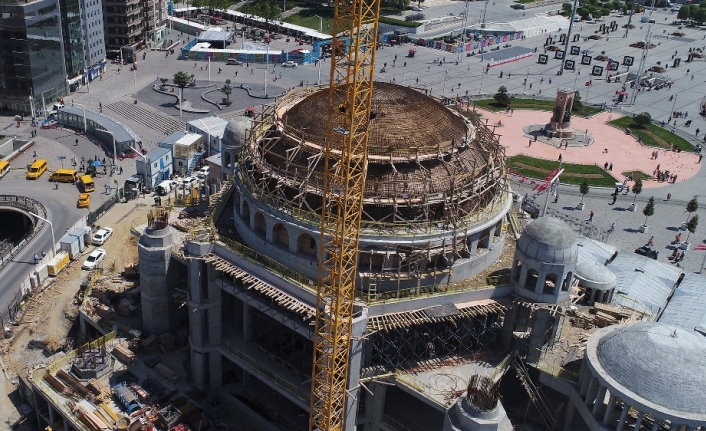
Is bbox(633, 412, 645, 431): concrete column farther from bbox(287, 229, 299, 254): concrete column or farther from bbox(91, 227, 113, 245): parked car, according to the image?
bbox(91, 227, 113, 245): parked car

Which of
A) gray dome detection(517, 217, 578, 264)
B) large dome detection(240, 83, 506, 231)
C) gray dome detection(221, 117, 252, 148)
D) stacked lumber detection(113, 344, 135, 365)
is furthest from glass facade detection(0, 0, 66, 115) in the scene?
gray dome detection(517, 217, 578, 264)

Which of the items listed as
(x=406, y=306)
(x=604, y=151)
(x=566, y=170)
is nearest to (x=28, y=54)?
(x=566, y=170)

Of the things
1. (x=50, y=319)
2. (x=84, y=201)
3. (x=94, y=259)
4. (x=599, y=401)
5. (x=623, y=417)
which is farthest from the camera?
(x=84, y=201)

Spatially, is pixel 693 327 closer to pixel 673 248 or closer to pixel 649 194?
pixel 673 248

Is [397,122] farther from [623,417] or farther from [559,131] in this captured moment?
[559,131]

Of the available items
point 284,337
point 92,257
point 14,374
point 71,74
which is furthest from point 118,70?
point 284,337

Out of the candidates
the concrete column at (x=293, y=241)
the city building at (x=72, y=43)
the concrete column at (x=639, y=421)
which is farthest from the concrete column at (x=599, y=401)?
the city building at (x=72, y=43)
